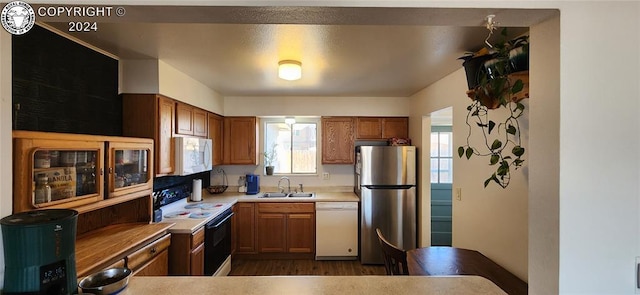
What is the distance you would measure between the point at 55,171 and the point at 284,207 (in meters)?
2.50

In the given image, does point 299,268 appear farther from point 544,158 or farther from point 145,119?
point 544,158

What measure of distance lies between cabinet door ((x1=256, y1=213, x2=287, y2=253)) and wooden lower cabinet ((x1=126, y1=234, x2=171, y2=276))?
4.98 feet

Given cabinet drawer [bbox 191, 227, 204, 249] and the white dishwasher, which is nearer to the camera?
cabinet drawer [bbox 191, 227, 204, 249]

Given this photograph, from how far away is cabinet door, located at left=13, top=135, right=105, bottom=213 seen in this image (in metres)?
1.32

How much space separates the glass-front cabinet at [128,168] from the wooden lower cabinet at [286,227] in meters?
1.69

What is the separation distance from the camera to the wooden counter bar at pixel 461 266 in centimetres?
165

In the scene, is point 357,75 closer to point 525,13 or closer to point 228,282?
point 525,13

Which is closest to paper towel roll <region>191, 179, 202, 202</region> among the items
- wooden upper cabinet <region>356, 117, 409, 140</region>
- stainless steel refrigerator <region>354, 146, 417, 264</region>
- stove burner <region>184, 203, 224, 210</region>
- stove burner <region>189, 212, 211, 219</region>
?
stove burner <region>184, 203, 224, 210</region>

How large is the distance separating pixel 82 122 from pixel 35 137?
0.77 metres

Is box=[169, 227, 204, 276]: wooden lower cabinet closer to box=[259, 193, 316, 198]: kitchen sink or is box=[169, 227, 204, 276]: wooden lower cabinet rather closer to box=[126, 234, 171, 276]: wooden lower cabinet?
box=[126, 234, 171, 276]: wooden lower cabinet

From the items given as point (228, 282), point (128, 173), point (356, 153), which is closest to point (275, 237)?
point (356, 153)

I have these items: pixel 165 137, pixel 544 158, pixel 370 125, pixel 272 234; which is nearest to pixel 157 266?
pixel 165 137

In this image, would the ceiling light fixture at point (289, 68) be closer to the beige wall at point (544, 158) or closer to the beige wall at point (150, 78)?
the beige wall at point (150, 78)

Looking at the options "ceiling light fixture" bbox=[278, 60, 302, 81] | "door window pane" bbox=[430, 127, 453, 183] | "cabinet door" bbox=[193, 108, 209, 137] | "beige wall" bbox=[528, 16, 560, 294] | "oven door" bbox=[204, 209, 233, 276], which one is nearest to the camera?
"beige wall" bbox=[528, 16, 560, 294]
